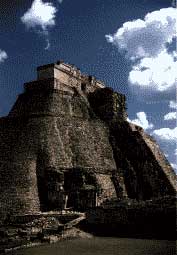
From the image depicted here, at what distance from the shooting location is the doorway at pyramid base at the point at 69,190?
1435 inches

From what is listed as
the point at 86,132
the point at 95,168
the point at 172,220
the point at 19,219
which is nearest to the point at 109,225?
the point at 172,220

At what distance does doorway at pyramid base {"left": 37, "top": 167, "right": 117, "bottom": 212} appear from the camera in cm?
3644

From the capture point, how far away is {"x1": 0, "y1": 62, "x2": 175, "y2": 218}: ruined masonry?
36.6 m

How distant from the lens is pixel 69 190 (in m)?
37.6

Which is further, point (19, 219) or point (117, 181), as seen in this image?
point (117, 181)

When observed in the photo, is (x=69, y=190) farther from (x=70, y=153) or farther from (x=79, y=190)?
(x=70, y=153)

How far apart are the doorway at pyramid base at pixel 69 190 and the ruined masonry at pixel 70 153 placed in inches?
3.4

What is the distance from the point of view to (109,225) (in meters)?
31.7

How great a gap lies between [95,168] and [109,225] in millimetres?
10055

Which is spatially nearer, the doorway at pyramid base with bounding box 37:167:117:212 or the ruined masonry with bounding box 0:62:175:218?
the doorway at pyramid base with bounding box 37:167:117:212

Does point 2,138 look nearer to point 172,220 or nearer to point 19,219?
point 19,219

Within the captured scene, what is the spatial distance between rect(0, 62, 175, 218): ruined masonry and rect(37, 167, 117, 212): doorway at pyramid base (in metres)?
0.09

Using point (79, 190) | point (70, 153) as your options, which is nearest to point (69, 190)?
point (79, 190)

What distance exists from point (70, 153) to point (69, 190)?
5.27 meters
